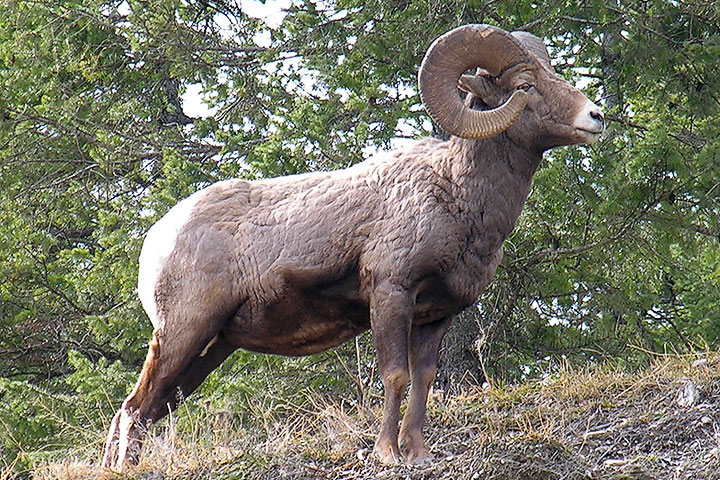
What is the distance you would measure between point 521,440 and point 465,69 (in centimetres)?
230

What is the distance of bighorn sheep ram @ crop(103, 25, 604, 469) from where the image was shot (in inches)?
297

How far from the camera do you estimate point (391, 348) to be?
749 cm

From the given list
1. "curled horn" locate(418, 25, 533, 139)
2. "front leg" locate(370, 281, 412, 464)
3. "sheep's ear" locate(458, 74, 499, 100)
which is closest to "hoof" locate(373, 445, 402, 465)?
"front leg" locate(370, 281, 412, 464)

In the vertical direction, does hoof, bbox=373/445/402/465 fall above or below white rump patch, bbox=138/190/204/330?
below

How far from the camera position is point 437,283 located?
7613 mm

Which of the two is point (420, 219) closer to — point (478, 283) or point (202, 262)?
point (478, 283)

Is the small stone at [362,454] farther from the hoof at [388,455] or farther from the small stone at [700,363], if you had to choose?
the small stone at [700,363]

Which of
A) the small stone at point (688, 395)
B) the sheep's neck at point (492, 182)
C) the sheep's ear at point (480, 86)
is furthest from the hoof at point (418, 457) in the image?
the sheep's ear at point (480, 86)

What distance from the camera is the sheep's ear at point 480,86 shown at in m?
7.85

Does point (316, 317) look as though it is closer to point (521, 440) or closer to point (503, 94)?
point (521, 440)

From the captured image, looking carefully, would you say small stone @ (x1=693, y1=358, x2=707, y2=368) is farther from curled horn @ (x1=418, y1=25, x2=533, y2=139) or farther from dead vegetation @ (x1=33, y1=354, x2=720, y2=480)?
curled horn @ (x1=418, y1=25, x2=533, y2=139)

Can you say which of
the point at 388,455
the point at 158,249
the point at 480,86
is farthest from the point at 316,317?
the point at 480,86

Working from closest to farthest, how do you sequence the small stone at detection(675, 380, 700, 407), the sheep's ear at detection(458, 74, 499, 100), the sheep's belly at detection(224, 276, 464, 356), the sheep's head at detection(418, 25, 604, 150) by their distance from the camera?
the sheep's head at detection(418, 25, 604, 150)
the sheep's belly at detection(224, 276, 464, 356)
the sheep's ear at detection(458, 74, 499, 100)
the small stone at detection(675, 380, 700, 407)

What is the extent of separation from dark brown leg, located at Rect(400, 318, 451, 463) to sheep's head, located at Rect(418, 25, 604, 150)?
129cm
